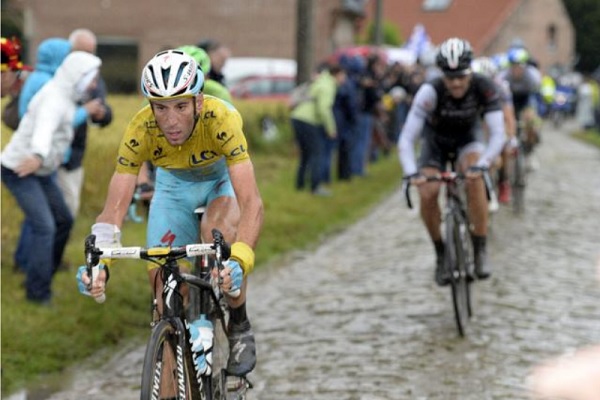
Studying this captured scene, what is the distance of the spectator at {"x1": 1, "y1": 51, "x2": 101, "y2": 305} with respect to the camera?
28.3 feet

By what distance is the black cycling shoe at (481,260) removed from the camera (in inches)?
365

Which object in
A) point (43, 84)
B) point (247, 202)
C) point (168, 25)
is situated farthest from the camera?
point (168, 25)

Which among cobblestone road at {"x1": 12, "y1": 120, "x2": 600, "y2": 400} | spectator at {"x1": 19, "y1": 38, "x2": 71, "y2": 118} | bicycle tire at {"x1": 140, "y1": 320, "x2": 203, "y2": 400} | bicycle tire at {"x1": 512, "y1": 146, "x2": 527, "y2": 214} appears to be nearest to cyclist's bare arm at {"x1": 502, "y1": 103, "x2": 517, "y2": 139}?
cobblestone road at {"x1": 12, "y1": 120, "x2": 600, "y2": 400}

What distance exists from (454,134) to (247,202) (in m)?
4.31

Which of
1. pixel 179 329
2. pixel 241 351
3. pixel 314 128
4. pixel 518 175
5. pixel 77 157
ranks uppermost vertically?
pixel 179 329

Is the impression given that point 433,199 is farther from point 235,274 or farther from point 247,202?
point 235,274

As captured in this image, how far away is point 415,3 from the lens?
8831 centimetres

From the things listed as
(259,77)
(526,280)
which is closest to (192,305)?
(526,280)

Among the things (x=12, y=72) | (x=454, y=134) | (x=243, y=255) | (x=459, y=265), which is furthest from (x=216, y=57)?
(x=243, y=255)

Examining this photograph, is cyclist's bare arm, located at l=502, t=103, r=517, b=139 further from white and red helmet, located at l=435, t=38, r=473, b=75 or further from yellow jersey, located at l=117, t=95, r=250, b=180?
yellow jersey, located at l=117, t=95, r=250, b=180

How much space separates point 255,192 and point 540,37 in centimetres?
8588

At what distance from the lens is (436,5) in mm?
87625

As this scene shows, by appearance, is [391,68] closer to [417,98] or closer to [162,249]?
[417,98]

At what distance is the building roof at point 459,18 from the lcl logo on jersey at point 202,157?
78867 millimetres
